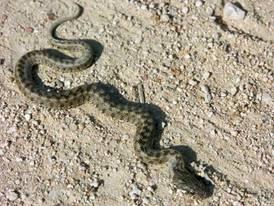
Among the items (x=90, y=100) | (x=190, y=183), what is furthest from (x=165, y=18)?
(x=190, y=183)

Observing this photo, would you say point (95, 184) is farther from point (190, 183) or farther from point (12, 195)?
point (190, 183)

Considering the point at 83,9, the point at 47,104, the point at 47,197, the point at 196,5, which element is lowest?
the point at 47,197

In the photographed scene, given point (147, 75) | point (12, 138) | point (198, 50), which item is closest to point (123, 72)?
point (147, 75)

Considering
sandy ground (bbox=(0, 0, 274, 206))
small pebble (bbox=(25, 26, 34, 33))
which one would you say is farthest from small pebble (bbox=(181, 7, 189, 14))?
small pebble (bbox=(25, 26, 34, 33))

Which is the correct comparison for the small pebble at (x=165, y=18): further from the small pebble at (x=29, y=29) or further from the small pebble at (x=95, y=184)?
the small pebble at (x=95, y=184)

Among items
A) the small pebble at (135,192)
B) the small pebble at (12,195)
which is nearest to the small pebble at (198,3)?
the small pebble at (135,192)

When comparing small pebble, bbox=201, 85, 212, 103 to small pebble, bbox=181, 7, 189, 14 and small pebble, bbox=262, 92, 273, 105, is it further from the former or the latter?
small pebble, bbox=181, 7, 189, 14

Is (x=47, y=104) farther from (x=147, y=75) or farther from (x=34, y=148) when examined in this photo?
(x=147, y=75)
